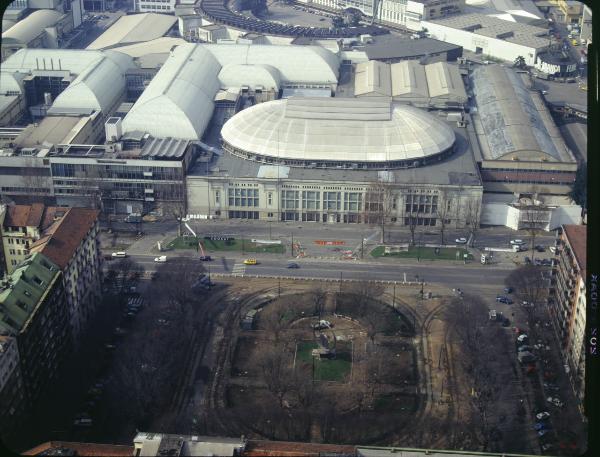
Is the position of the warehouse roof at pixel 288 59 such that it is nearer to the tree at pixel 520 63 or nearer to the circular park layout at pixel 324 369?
the tree at pixel 520 63

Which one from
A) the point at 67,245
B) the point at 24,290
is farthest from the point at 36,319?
the point at 67,245

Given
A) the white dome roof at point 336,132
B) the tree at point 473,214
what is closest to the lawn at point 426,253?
the tree at point 473,214

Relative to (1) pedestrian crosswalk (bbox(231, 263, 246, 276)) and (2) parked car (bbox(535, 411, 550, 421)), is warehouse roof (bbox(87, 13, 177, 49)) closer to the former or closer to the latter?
(1) pedestrian crosswalk (bbox(231, 263, 246, 276))

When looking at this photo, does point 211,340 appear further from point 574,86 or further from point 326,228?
point 574,86

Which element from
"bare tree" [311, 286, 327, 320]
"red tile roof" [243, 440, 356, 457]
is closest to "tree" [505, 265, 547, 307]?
"bare tree" [311, 286, 327, 320]

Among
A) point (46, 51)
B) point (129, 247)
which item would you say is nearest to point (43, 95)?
point (46, 51)
